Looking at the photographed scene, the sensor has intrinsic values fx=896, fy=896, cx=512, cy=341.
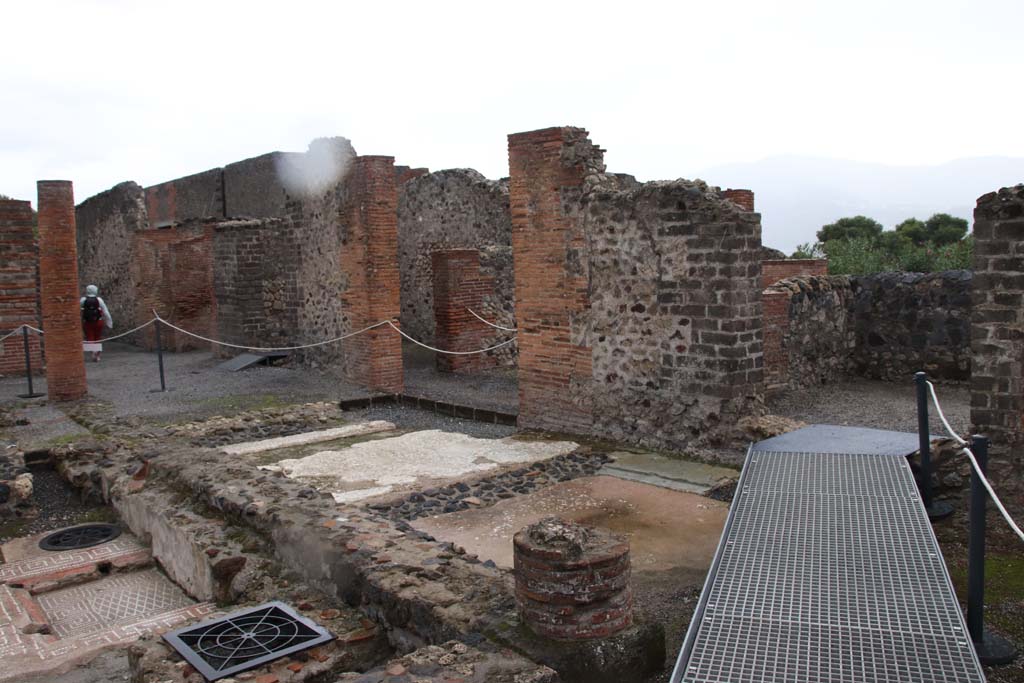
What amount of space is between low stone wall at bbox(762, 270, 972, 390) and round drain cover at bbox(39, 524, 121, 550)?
7538 millimetres

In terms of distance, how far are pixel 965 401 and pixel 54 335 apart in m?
11.3

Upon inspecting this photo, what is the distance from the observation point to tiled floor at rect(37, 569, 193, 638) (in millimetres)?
5480

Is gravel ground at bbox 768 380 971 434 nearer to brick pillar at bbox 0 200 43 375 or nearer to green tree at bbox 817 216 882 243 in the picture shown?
brick pillar at bbox 0 200 43 375

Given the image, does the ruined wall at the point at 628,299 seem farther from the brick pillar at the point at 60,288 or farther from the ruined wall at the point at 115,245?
the ruined wall at the point at 115,245

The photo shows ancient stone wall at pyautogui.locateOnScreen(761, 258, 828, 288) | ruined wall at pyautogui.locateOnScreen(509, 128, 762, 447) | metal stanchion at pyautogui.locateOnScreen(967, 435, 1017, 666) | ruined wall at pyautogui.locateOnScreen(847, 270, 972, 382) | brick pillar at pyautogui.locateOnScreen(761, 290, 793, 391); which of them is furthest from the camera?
ancient stone wall at pyautogui.locateOnScreen(761, 258, 828, 288)

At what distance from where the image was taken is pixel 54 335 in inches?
454

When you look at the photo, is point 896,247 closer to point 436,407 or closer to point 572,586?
point 436,407

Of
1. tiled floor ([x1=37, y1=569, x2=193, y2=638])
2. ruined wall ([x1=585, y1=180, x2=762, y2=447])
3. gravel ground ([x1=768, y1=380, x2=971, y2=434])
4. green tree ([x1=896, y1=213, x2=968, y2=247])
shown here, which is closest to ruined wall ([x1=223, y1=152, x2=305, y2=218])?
gravel ground ([x1=768, y1=380, x2=971, y2=434])

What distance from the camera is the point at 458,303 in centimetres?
1362

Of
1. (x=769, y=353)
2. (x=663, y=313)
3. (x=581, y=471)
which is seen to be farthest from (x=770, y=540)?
(x=769, y=353)

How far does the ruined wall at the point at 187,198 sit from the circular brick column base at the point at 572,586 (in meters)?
20.8

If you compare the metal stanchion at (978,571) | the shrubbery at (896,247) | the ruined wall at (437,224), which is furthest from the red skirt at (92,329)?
the metal stanchion at (978,571)

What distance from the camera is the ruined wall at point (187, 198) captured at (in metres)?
22.8

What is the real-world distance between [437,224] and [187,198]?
10935mm
